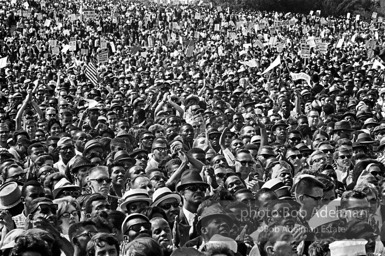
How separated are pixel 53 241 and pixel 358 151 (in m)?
5.39

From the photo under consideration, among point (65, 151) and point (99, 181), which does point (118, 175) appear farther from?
point (65, 151)

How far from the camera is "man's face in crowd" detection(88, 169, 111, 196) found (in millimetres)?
8234

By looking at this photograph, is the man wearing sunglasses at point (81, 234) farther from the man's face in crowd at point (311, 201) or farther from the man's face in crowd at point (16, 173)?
the man's face in crowd at point (16, 173)

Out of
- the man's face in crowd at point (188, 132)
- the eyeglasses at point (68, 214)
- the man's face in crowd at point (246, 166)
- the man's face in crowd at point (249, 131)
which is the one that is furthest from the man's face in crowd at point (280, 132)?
the eyeglasses at point (68, 214)

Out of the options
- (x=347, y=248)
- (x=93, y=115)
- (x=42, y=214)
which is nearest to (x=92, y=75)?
(x=93, y=115)

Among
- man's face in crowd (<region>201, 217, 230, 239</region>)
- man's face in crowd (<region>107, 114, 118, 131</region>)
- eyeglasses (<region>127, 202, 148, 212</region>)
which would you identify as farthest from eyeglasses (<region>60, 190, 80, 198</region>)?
man's face in crowd (<region>107, 114, 118, 131</region>)

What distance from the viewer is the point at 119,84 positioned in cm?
2020

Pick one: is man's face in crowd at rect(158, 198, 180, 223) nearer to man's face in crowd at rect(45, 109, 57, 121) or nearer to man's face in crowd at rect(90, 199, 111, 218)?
man's face in crowd at rect(90, 199, 111, 218)

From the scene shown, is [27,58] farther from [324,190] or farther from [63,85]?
[324,190]

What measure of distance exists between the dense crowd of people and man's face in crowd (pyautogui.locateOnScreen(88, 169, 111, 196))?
2 cm

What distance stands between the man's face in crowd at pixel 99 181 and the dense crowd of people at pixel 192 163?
2 cm

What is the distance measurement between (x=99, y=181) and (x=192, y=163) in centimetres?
128

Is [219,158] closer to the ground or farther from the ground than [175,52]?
closer to the ground

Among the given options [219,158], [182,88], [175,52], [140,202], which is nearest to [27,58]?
[175,52]
